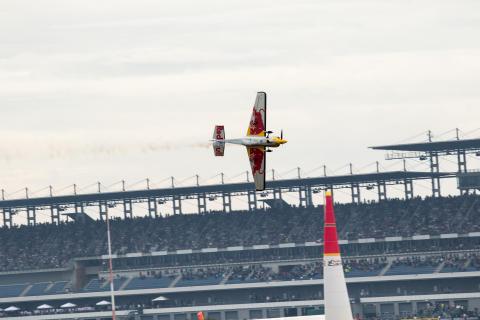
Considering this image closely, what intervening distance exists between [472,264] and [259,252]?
26.5 m

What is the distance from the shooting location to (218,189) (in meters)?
163

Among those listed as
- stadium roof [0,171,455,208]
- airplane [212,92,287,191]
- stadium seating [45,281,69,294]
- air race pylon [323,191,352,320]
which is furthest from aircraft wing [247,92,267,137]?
stadium seating [45,281,69,294]

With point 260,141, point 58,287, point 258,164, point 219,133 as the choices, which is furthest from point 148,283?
point 260,141

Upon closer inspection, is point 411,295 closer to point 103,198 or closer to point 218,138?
point 103,198

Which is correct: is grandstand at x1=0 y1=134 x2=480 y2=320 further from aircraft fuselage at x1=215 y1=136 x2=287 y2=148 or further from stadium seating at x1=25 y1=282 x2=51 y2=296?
aircraft fuselage at x1=215 y1=136 x2=287 y2=148

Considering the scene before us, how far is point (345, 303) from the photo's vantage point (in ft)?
226

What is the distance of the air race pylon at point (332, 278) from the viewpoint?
6850 cm

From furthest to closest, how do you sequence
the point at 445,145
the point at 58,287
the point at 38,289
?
the point at 38,289
the point at 58,287
the point at 445,145

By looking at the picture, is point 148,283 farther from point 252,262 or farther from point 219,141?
point 219,141

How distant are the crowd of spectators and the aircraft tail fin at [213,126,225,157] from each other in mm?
69263

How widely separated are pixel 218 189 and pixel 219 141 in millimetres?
85137

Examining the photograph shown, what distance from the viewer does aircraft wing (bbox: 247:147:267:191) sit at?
3100 inches

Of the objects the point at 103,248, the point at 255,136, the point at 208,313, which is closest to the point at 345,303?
the point at 255,136

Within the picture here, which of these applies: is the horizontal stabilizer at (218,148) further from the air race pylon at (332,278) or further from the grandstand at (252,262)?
the grandstand at (252,262)
